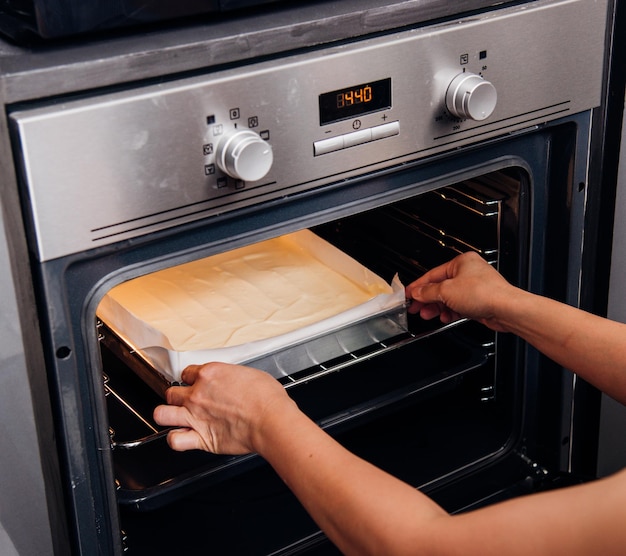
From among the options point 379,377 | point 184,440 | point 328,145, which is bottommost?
point 379,377

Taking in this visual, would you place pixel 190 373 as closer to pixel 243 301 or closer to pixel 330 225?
pixel 243 301

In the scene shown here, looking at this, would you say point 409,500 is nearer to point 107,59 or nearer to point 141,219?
point 141,219

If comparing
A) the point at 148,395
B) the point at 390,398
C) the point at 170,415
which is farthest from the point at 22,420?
the point at 390,398

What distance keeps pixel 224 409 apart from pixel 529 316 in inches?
18.3

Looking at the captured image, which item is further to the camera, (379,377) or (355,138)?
(379,377)

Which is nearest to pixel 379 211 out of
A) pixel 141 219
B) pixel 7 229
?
pixel 141 219

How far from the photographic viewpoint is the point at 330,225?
1.70 meters

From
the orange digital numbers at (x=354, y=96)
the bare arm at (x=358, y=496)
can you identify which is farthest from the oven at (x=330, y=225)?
the bare arm at (x=358, y=496)

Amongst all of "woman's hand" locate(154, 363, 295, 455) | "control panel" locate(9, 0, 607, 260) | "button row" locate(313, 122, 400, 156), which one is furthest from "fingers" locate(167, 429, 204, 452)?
"button row" locate(313, 122, 400, 156)

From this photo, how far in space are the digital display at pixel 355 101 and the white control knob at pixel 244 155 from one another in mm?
110

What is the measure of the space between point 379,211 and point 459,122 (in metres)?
0.41

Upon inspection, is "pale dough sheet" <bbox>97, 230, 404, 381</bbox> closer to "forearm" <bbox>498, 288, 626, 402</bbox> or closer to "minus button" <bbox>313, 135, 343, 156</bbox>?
"forearm" <bbox>498, 288, 626, 402</bbox>

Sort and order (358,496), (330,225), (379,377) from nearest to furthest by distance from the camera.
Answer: (358,496)
(379,377)
(330,225)

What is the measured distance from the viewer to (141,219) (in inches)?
40.6
